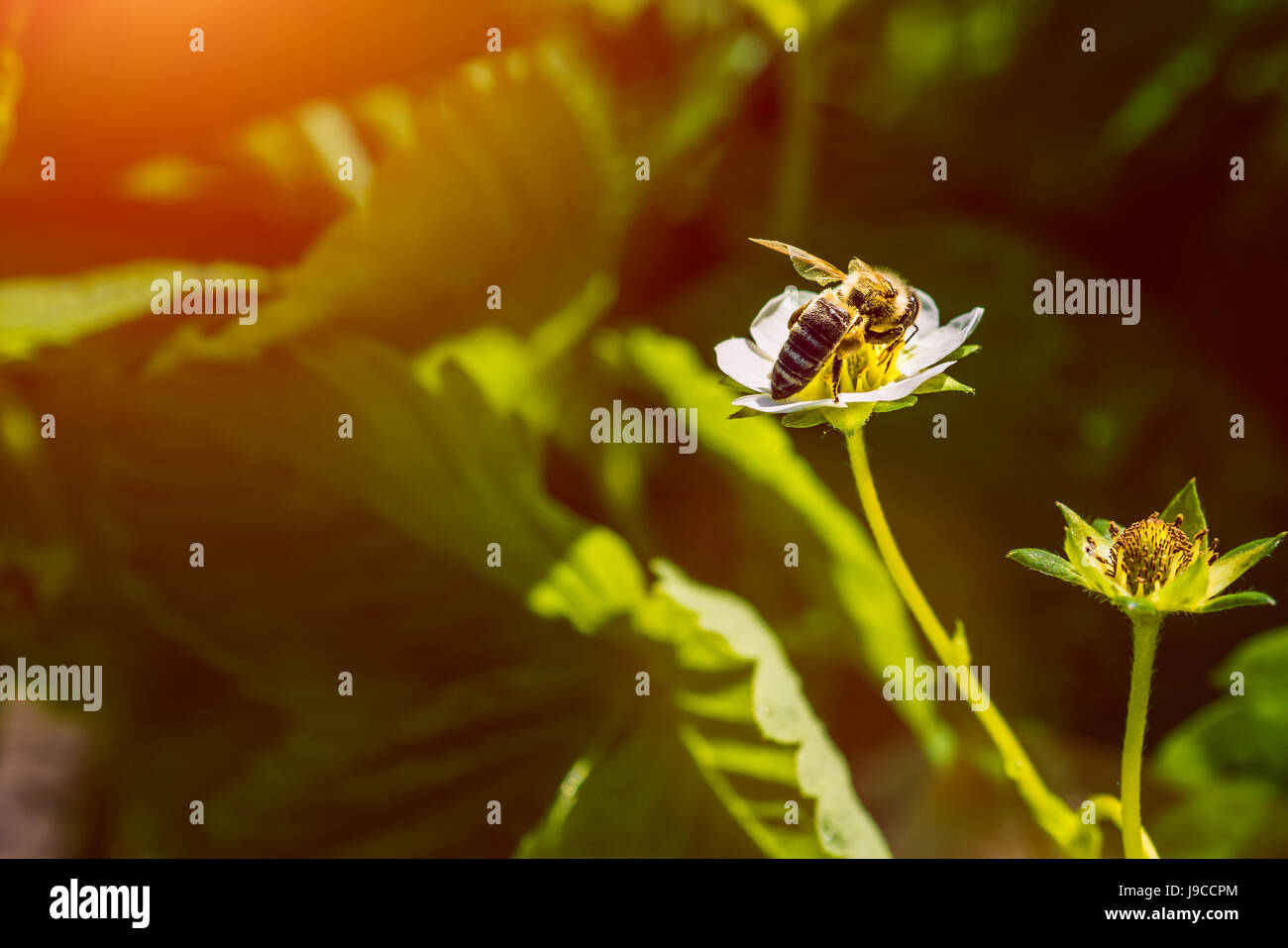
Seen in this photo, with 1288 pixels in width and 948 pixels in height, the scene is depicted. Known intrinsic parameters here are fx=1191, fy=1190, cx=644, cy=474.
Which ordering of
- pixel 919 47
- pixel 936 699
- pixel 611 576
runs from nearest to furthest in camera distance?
pixel 611 576
pixel 936 699
pixel 919 47

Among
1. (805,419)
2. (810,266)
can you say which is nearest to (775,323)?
(810,266)

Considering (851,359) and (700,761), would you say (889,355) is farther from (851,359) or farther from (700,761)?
(700,761)

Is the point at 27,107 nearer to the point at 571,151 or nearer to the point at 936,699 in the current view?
the point at 571,151

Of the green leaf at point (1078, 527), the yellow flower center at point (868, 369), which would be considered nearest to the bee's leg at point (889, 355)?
the yellow flower center at point (868, 369)

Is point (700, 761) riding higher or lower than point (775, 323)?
lower

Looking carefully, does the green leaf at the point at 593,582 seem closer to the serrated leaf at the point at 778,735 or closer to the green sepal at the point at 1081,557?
the serrated leaf at the point at 778,735

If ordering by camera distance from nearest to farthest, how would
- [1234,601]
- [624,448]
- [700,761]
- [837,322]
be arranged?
1. [1234,601]
2. [837,322]
3. [700,761]
4. [624,448]

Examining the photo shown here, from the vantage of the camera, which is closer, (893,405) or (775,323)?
(893,405)
